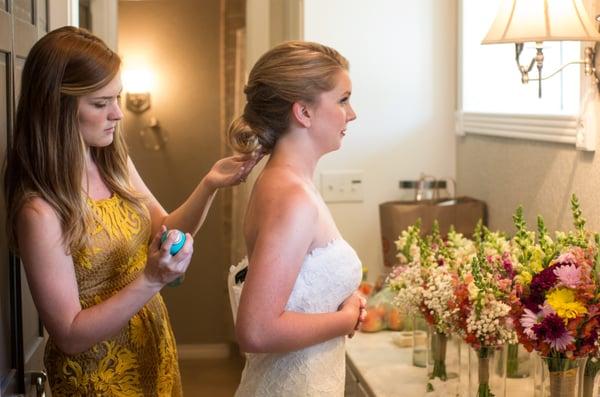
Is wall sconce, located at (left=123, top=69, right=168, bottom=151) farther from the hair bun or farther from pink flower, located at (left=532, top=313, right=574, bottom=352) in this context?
pink flower, located at (left=532, top=313, right=574, bottom=352)

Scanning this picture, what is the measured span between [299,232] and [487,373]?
65 centimetres

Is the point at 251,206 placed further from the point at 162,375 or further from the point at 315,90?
the point at 162,375

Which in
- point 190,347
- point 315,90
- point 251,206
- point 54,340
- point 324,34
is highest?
point 324,34

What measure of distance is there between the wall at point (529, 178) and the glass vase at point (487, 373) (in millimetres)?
515

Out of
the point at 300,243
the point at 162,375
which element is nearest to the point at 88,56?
the point at 300,243

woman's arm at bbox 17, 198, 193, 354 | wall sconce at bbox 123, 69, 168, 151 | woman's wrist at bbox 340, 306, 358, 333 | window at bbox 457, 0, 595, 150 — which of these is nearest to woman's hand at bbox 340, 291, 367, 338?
woman's wrist at bbox 340, 306, 358, 333

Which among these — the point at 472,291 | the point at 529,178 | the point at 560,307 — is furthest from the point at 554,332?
the point at 529,178

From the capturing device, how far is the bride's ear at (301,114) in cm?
182

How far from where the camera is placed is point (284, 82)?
1816 millimetres

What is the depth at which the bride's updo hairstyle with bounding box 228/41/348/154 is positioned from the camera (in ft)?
5.95

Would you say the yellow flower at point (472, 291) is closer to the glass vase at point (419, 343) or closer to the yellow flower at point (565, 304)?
the yellow flower at point (565, 304)

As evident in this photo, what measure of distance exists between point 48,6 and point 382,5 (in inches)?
59.4

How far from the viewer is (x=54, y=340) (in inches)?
73.6

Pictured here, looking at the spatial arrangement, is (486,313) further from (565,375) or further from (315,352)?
(315,352)
